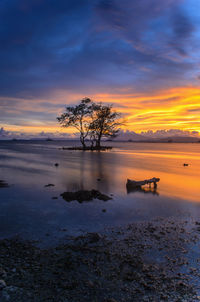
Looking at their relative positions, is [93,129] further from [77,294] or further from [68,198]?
[77,294]

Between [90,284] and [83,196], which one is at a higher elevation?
[83,196]

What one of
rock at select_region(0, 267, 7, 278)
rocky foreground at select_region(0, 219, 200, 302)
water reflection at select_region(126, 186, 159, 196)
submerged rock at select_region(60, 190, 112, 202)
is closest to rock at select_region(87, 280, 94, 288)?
rocky foreground at select_region(0, 219, 200, 302)

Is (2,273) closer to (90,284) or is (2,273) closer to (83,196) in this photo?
(90,284)

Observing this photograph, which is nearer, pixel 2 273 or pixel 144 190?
pixel 2 273

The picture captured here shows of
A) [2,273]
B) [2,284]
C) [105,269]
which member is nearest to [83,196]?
[105,269]

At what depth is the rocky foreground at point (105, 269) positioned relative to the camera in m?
4.09

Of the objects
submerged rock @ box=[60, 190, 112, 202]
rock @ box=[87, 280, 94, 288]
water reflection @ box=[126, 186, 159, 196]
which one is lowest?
water reflection @ box=[126, 186, 159, 196]

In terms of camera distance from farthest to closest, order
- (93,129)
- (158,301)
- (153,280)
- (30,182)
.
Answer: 1. (93,129)
2. (30,182)
3. (153,280)
4. (158,301)

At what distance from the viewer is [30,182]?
1593 cm

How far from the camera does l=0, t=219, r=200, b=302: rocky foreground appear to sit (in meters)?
4.09

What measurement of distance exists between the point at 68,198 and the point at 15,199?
290 centimetres

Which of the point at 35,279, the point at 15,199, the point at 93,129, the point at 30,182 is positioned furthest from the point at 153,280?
the point at 93,129

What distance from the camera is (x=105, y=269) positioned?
4898 millimetres

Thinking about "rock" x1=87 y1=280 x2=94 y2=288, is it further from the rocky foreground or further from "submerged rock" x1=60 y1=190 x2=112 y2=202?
"submerged rock" x1=60 y1=190 x2=112 y2=202
